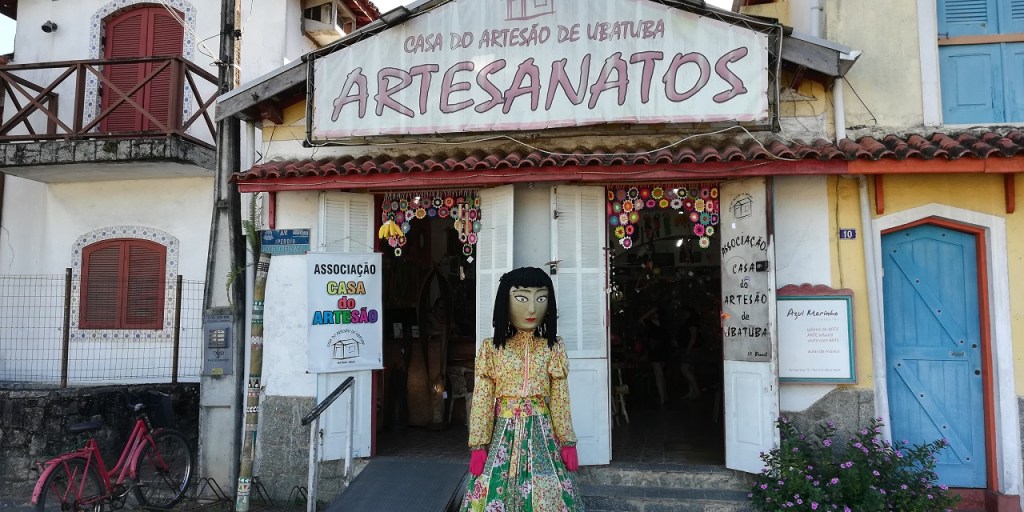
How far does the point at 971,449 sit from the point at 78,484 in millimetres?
8651

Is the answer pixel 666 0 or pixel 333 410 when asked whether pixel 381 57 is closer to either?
pixel 666 0

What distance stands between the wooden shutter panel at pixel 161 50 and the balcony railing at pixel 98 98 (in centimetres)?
2

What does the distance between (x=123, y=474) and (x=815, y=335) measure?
7.09 m

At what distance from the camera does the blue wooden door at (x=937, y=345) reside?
6.61 metres

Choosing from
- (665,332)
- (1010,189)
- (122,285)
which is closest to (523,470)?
(1010,189)

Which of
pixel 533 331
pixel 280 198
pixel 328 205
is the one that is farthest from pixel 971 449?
pixel 280 198

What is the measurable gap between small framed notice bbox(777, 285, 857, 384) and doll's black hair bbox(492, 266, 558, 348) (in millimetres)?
2726

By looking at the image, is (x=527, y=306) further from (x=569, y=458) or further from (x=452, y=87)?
(x=452, y=87)

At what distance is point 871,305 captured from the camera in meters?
6.59

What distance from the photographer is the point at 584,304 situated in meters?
7.16

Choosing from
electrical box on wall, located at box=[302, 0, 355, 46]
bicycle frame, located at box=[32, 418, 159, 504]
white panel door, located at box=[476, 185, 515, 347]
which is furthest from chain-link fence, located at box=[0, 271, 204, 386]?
white panel door, located at box=[476, 185, 515, 347]

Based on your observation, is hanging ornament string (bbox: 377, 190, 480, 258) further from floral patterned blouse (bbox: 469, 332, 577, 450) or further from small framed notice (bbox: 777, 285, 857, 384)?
small framed notice (bbox: 777, 285, 857, 384)

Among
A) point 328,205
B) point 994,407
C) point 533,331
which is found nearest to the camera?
point 533,331

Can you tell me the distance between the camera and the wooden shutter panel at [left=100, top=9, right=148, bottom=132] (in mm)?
10430
